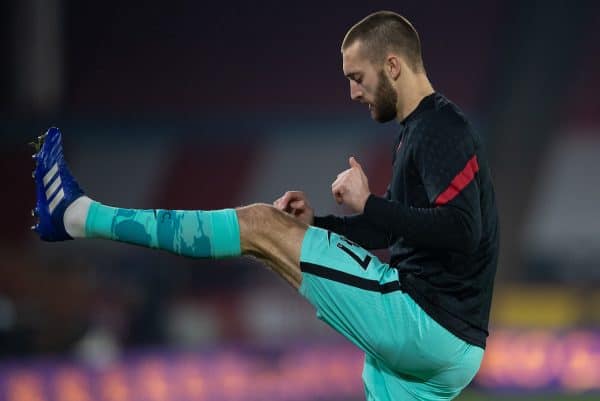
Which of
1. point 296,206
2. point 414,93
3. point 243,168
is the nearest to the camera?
point 414,93

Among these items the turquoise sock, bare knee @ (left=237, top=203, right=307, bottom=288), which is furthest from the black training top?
the turquoise sock

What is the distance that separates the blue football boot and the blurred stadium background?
14.7 feet

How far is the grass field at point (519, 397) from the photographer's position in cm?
870

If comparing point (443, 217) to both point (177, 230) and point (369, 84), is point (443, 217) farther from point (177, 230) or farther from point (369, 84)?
point (177, 230)

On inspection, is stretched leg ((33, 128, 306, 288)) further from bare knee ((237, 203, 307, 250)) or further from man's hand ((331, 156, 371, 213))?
man's hand ((331, 156, 371, 213))

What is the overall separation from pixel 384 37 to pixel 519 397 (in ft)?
20.7

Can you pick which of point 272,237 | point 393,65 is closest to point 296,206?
point 272,237

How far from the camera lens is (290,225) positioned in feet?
10.8

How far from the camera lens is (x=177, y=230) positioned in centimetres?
320

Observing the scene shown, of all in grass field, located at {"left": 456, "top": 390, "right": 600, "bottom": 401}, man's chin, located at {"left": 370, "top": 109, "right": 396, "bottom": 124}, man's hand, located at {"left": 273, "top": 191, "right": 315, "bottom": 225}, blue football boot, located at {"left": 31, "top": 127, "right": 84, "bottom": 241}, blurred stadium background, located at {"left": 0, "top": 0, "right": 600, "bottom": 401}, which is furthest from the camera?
grass field, located at {"left": 456, "top": 390, "right": 600, "bottom": 401}

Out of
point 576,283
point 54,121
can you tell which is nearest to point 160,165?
point 54,121

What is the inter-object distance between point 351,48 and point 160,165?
1090 cm

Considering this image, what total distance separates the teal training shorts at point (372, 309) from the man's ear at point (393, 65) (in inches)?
22.1

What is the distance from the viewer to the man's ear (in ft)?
10.9
